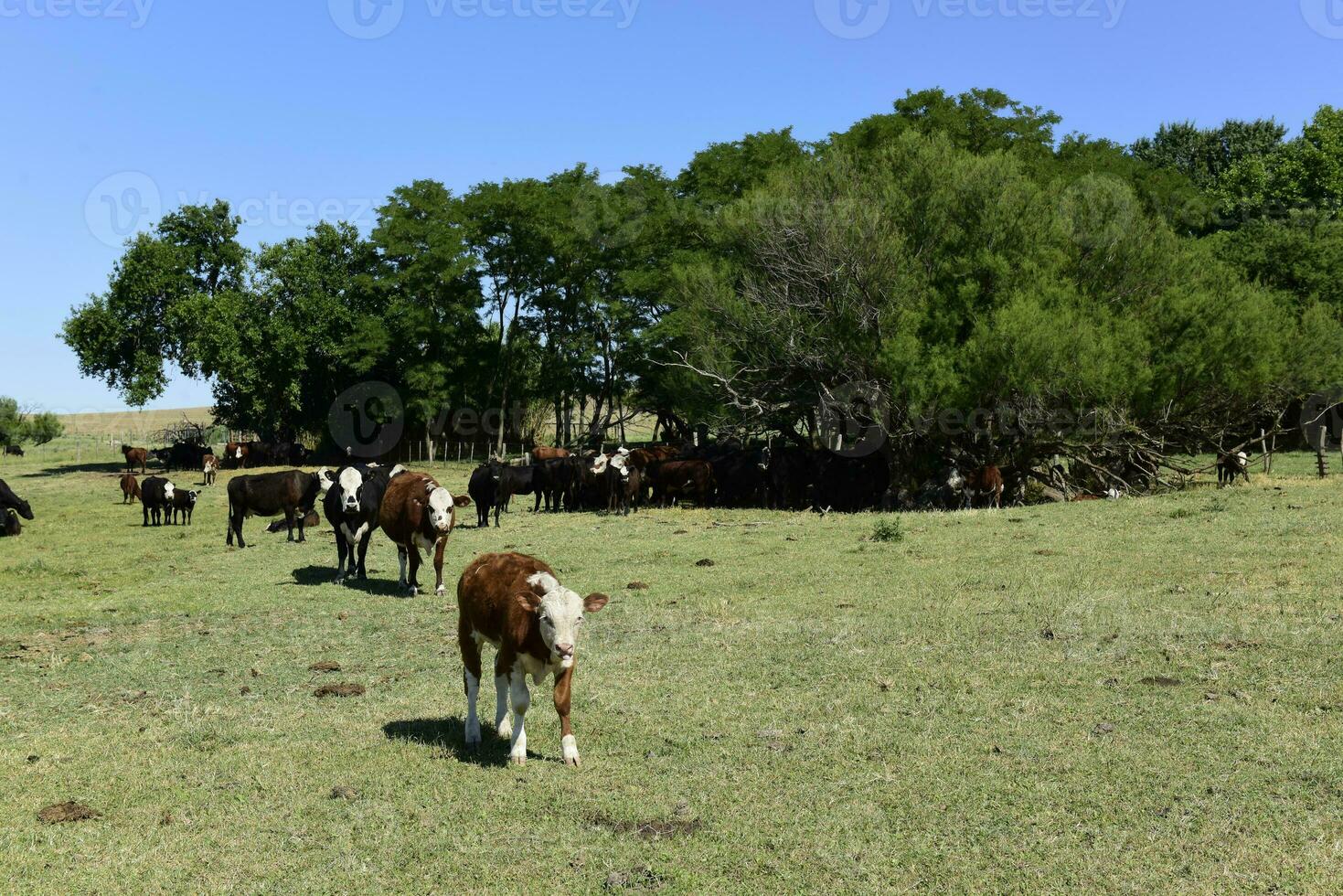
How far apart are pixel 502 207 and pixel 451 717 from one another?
4773 cm

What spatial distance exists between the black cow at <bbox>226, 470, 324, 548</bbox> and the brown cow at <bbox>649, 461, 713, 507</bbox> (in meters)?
10.7

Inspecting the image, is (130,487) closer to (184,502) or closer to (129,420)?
(184,502)

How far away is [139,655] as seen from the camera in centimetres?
1205

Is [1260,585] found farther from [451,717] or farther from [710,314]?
[710,314]

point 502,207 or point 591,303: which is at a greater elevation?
point 502,207

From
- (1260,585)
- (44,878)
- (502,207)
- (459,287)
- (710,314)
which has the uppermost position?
(502,207)

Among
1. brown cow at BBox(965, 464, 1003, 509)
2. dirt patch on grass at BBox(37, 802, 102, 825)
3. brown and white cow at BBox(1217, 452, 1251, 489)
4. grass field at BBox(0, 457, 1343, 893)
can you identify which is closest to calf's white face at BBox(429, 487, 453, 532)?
grass field at BBox(0, 457, 1343, 893)

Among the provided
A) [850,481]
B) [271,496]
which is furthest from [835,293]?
[271,496]

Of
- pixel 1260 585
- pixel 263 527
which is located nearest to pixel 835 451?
pixel 263 527

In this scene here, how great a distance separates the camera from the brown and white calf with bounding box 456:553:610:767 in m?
7.68

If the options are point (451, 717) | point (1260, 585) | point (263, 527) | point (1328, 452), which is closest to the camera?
point (451, 717)

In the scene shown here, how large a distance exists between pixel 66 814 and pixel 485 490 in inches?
763

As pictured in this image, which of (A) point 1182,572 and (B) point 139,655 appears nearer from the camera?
(B) point 139,655

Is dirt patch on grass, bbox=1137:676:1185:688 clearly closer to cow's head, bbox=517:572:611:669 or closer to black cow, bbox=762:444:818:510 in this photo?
cow's head, bbox=517:572:611:669
